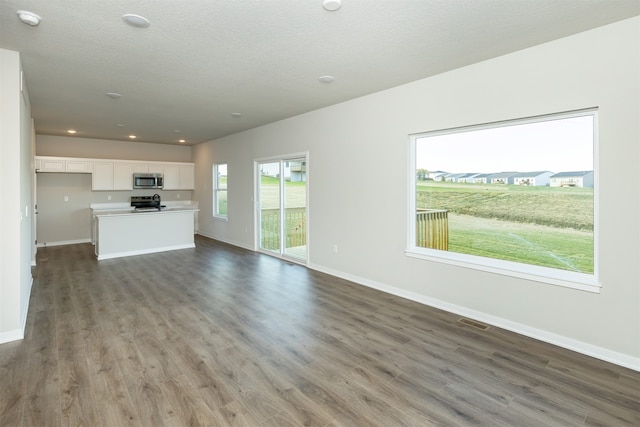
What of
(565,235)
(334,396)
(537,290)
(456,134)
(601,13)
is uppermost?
(601,13)

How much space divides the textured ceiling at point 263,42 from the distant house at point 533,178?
→ 3.89ft

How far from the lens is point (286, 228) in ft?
21.4

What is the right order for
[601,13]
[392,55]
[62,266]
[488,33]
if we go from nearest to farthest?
1. [601,13]
2. [488,33]
3. [392,55]
4. [62,266]

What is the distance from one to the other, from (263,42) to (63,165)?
713 cm

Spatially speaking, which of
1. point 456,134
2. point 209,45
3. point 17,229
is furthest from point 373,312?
point 17,229

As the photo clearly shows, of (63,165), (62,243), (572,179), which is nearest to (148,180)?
(63,165)

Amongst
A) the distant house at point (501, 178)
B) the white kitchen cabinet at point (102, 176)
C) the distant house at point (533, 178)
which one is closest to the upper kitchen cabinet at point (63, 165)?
the white kitchen cabinet at point (102, 176)

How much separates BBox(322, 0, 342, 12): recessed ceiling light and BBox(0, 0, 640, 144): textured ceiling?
0.13 ft

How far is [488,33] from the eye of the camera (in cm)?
277

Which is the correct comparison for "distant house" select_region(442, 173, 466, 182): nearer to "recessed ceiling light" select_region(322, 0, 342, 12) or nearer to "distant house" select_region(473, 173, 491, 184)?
"distant house" select_region(473, 173, 491, 184)

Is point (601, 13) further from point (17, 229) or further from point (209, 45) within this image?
point (17, 229)

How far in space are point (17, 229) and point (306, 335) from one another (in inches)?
114

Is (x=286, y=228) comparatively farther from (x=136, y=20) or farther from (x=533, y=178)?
(x=136, y=20)

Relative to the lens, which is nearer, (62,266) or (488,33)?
(488,33)
